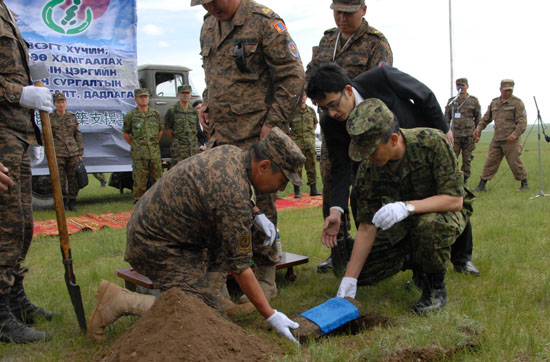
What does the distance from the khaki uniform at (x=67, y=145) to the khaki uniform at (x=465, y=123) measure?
24.7ft

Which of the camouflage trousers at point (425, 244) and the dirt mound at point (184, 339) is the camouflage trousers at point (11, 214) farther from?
the camouflage trousers at point (425, 244)

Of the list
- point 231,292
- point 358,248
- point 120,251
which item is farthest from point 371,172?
point 120,251

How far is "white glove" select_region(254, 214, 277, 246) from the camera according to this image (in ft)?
9.65

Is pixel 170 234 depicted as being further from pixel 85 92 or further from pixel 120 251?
pixel 85 92

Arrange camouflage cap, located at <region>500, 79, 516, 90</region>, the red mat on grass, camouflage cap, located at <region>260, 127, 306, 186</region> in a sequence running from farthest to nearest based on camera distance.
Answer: camouflage cap, located at <region>500, 79, 516, 90</region> < the red mat on grass < camouflage cap, located at <region>260, 127, 306, 186</region>

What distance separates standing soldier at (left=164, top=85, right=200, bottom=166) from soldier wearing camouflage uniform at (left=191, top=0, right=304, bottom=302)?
6081mm

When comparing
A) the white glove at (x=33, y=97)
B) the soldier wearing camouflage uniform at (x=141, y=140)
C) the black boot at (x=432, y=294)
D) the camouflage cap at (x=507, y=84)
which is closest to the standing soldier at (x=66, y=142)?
the soldier wearing camouflage uniform at (x=141, y=140)

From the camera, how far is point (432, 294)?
2957 mm

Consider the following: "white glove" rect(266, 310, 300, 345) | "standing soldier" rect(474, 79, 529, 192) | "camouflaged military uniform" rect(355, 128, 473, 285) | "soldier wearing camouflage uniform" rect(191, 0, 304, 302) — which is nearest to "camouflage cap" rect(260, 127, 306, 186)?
"white glove" rect(266, 310, 300, 345)

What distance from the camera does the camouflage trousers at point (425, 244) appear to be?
2859 mm

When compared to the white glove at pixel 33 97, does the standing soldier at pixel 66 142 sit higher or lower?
lower

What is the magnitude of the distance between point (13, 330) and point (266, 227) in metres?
1.57

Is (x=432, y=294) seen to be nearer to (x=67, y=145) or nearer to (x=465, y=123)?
(x=67, y=145)

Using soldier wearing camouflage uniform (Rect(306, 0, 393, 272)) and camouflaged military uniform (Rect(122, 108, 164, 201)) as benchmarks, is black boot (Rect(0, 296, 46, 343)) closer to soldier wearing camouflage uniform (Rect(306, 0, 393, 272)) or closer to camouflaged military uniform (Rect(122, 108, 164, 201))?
soldier wearing camouflage uniform (Rect(306, 0, 393, 272))
